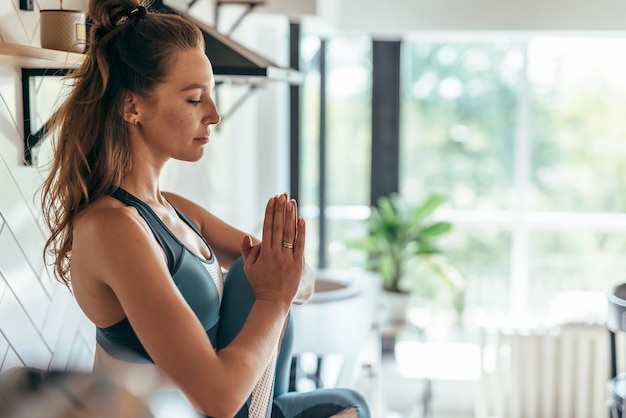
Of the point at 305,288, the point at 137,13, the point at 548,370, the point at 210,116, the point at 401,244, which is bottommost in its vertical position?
the point at 548,370

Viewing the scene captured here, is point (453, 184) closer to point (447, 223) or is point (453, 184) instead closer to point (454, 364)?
point (447, 223)

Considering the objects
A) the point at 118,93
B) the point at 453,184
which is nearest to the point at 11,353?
the point at 118,93

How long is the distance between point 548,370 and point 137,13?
242 centimetres

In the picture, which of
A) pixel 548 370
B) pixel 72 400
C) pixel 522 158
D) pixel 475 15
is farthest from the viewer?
pixel 522 158

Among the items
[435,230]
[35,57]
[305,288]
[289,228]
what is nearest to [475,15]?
[435,230]

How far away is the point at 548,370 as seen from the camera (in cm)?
303

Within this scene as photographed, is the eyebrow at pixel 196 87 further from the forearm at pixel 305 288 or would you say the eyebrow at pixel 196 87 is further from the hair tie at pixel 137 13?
the forearm at pixel 305 288

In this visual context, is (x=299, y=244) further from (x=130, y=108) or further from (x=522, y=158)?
(x=522, y=158)

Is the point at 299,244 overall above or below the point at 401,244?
above

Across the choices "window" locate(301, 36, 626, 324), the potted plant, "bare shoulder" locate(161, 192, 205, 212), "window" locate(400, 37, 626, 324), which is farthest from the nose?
"window" locate(400, 37, 626, 324)

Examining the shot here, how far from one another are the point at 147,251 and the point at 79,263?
4.1 inches

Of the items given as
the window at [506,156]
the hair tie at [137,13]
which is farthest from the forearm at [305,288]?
the window at [506,156]

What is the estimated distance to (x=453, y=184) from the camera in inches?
147

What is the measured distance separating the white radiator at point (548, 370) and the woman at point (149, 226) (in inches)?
80.2
